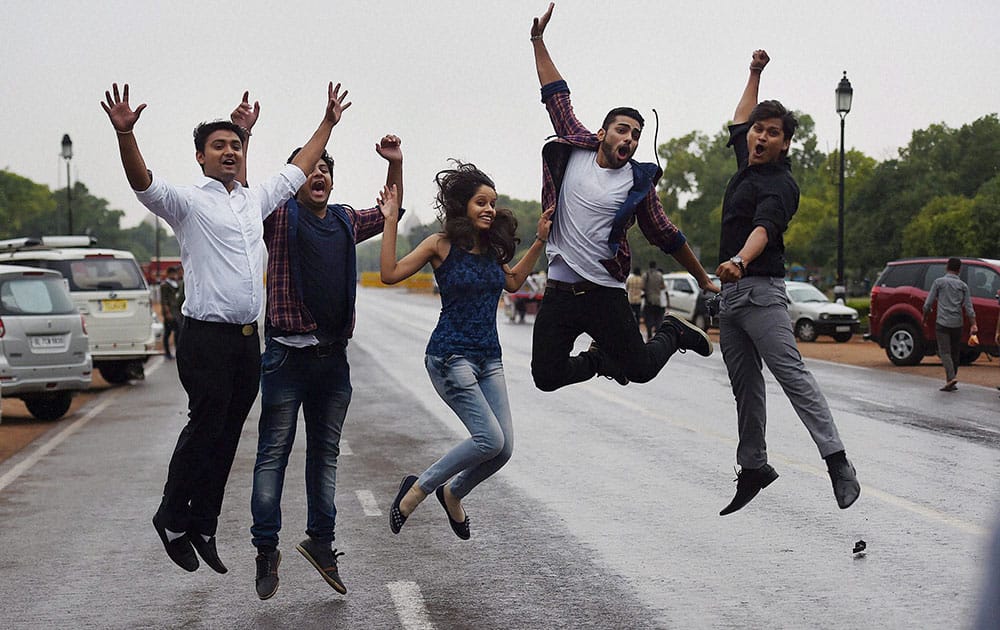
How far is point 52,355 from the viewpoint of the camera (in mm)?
16609

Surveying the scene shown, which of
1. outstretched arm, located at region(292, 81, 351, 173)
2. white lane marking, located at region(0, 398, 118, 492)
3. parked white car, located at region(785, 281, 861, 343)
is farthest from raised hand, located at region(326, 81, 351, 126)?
parked white car, located at region(785, 281, 861, 343)

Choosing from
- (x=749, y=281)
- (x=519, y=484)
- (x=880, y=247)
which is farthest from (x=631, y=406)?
(x=880, y=247)

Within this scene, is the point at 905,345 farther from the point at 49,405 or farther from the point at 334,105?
the point at 334,105

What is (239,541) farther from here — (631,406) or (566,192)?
(631,406)

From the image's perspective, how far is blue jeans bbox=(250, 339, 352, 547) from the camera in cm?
641

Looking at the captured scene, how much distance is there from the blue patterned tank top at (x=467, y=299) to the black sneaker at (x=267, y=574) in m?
1.25

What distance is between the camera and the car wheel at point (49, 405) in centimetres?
1748

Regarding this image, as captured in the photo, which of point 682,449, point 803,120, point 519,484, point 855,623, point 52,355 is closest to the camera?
point 855,623

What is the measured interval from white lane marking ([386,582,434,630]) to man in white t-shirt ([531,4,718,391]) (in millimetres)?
1257

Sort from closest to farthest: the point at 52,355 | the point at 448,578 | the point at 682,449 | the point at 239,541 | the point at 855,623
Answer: the point at 855,623 < the point at 448,578 < the point at 239,541 < the point at 682,449 < the point at 52,355

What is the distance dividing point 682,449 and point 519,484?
2676mm

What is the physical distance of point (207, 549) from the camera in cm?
630

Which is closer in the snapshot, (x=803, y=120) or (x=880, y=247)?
(x=880, y=247)

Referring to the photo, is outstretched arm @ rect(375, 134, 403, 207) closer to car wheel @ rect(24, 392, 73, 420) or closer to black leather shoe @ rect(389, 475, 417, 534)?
black leather shoe @ rect(389, 475, 417, 534)
